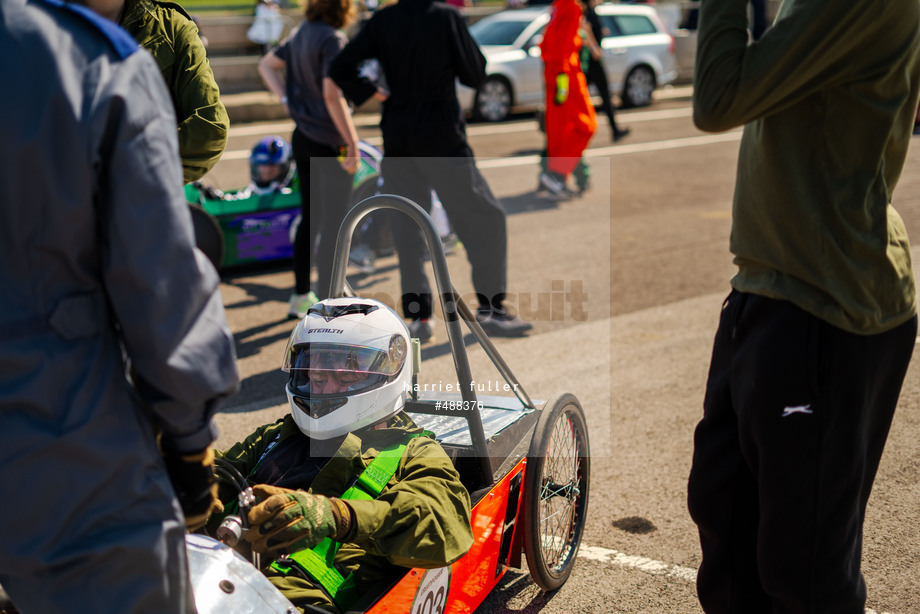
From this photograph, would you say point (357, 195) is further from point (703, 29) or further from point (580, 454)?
point (703, 29)

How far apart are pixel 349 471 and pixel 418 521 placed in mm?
287

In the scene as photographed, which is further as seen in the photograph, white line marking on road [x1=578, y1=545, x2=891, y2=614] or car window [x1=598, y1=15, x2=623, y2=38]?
car window [x1=598, y1=15, x2=623, y2=38]

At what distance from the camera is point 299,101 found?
573 cm

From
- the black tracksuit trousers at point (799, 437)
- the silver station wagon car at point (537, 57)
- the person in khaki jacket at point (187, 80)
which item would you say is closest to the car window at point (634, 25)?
the silver station wagon car at point (537, 57)

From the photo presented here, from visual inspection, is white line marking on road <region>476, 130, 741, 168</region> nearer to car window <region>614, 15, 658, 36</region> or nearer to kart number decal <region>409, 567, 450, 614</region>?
car window <region>614, 15, 658, 36</region>

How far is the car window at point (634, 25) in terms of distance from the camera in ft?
51.5

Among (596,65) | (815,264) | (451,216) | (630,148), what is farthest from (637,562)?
(630,148)

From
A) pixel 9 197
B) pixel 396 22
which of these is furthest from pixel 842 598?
pixel 396 22

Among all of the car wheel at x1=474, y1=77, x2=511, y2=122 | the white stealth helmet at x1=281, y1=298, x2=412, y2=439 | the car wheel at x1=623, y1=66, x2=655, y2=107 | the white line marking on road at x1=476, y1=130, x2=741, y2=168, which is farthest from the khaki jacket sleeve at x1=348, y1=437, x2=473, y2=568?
the car wheel at x1=623, y1=66, x2=655, y2=107

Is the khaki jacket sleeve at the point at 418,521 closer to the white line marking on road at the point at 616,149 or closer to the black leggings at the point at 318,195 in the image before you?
the black leggings at the point at 318,195

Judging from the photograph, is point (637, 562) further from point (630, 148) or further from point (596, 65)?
point (630, 148)

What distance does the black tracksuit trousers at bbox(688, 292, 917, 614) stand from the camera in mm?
1952

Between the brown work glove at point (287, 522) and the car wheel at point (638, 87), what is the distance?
15.0 metres

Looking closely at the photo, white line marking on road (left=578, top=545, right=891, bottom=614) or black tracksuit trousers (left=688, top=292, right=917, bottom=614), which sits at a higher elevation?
black tracksuit trousers (left=688, top=292, right=917, bottom=614)
